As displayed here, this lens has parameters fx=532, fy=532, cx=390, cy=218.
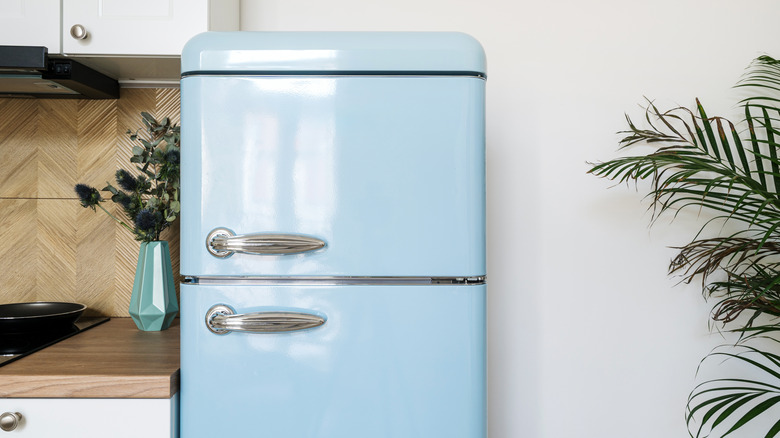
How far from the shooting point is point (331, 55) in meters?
1.07

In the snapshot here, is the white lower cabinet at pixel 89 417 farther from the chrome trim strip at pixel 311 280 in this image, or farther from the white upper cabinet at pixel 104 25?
the white upper cabinet at pixel 104 25

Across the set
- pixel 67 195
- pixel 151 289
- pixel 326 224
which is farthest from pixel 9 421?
pixel 67 195

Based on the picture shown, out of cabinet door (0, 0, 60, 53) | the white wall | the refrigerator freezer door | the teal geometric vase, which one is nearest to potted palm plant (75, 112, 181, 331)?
the teal geometric vase

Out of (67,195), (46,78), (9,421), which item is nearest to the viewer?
(9,421)

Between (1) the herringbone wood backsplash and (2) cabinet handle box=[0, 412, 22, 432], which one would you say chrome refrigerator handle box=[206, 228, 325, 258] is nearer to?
(2) cabinet handle box=[0, 412, 22, 432]

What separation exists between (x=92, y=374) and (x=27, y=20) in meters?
0.92

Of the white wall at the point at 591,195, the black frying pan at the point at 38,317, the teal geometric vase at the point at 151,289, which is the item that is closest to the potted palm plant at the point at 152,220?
→ the teal geometric vase at the point at 151,289

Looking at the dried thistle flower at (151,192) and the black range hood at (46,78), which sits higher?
the black range hood at (46,78)

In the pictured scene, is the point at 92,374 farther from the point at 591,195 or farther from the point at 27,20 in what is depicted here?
the point at 591,195

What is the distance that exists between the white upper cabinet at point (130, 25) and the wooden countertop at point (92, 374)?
0.74 meters

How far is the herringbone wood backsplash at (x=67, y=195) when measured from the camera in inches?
66.1

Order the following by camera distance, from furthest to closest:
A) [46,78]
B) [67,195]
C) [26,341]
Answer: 1. [67,195]
2. [46,78]
3. [26,341]

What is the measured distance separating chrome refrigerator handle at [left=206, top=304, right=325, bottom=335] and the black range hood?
83cm

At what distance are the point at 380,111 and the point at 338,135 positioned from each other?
10 cm
